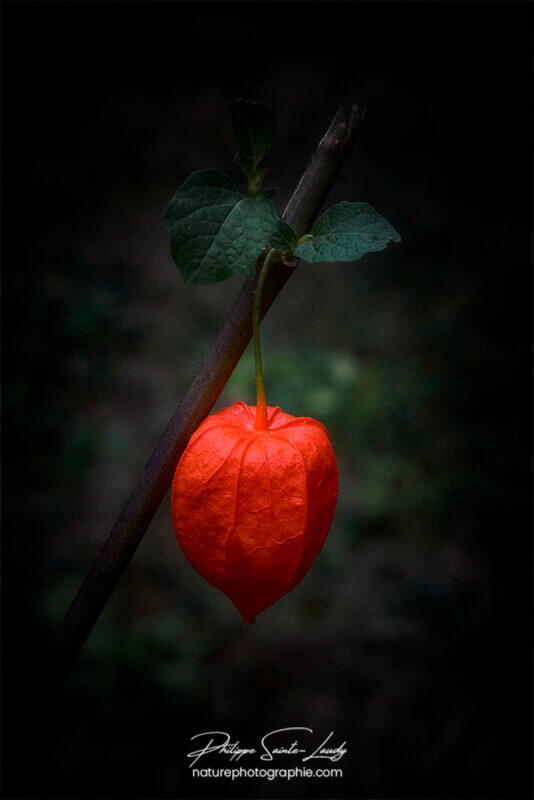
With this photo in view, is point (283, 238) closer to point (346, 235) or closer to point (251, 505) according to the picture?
point (346, 235)

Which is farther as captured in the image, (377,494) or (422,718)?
(377,494)

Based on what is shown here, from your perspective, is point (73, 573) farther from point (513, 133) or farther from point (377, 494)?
point (513, 133)

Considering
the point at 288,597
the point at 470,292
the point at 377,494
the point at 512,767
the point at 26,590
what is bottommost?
the point at 512,767

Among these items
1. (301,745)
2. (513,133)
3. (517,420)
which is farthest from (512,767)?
(513,133)

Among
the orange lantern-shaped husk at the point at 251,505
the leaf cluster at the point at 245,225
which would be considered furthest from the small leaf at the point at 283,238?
the orange lantern-shaped husk at the point at 251,505

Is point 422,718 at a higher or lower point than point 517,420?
Result: lower

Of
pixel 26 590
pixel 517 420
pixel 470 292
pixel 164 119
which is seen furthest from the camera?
pixel 164 119

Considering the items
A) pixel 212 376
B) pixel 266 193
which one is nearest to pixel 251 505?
pixel 212 376
